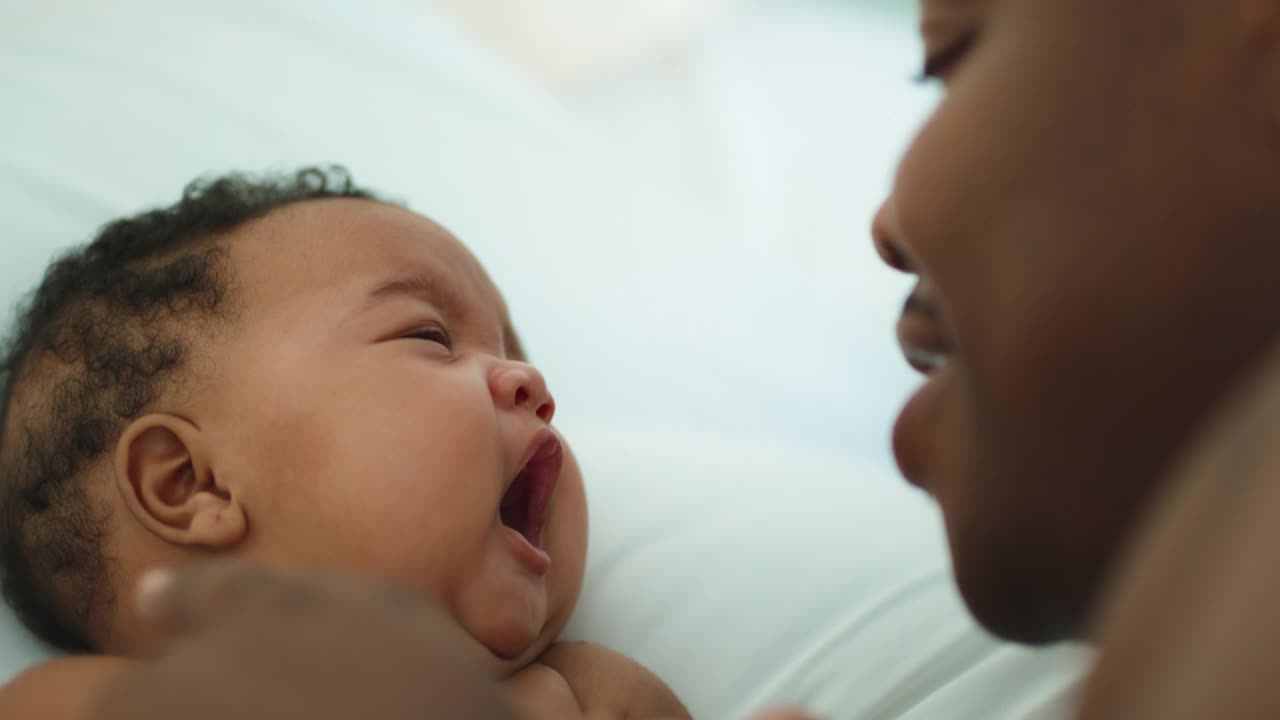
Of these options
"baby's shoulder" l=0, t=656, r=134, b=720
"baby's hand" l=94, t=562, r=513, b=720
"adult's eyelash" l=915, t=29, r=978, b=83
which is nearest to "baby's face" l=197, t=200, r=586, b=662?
"baby's shoulder" l=0, t=656, r=134, b=720

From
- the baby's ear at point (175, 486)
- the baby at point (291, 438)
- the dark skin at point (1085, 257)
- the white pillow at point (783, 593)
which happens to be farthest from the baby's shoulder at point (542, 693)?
the dark skin at point (1085, 257)

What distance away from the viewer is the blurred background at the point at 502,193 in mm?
1186

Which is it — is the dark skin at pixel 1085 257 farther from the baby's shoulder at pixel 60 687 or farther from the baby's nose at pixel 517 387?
the baby's shoulder at pixel 60 687

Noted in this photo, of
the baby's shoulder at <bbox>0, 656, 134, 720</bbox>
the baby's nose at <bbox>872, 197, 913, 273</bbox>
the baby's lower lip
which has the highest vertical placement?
the baby's nose at <bbox>872, 197, 913, 273</bbox>

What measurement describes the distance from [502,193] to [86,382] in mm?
689

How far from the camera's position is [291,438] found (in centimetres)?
72

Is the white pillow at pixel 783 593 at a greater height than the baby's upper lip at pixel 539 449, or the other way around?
the baby's upper lip at pixel 539 449

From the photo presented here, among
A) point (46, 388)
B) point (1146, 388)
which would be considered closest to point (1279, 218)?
point (1146, 388)

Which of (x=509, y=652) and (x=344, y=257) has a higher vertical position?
(x=344, y=257)

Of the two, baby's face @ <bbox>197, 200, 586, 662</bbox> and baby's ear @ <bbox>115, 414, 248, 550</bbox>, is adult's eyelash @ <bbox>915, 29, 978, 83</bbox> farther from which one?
baby's ear @ <bbox>115, 414, 248, 550</bbox>

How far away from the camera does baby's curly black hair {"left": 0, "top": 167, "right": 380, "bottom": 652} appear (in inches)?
29.6

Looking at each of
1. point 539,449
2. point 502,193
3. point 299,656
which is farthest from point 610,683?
point 502,193

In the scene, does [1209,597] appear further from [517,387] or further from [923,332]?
[517,387]

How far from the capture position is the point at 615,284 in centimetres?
138
